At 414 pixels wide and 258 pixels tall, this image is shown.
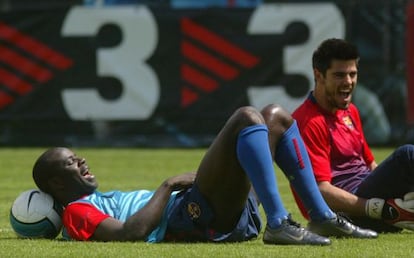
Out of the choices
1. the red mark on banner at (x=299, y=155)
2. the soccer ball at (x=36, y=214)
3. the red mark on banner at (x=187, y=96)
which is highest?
the red mark on banner at (x=299, y=155)

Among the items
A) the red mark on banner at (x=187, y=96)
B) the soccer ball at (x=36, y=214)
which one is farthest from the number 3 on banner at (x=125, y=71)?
the soccer ball at (x=36, y=214)

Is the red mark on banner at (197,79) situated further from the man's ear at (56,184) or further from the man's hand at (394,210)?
the man's ear at (56,184)

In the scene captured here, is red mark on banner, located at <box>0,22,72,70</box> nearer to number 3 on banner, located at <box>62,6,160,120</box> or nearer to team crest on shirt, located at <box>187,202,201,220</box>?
number 3 on banner, located at <box>62,6,160,120</box>

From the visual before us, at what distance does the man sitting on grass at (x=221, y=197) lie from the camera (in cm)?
654

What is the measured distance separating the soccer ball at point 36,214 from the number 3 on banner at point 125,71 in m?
12.0

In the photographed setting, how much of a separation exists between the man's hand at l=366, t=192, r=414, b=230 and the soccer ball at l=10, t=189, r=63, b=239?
2131mm

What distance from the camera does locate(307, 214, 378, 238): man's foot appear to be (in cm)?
707

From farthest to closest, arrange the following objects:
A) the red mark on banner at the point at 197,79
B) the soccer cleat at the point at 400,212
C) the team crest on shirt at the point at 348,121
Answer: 1. the red mark on banner at the point at 197,79
2. the team crest on shirt at the point at 348,121
3. the soccer cleat at the point at 400,212

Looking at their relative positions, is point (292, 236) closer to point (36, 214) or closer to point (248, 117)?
point (248, 117)

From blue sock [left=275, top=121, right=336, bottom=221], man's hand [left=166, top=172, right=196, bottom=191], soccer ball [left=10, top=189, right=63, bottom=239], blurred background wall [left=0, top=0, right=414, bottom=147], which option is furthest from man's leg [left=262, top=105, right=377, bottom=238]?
blurred background wall [left=0, top=0, right=414, bottom=147]

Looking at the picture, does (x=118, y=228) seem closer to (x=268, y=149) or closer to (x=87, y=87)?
(x=268, y=149)

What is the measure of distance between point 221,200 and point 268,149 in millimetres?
457

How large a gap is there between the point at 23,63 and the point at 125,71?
73.4 inches

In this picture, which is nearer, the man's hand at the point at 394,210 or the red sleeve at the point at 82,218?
the red sleeve at the point at 82,218
